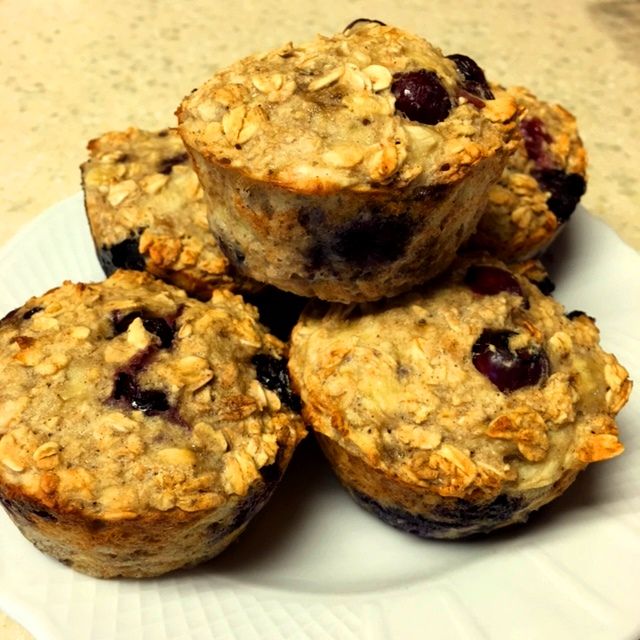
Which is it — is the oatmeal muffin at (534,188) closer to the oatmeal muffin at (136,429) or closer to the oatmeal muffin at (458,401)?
the oatmeal muffin at (458,401)

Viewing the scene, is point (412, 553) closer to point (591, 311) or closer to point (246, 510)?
point (246, 510)

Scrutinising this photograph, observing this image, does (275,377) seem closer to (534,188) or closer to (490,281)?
(490,281)

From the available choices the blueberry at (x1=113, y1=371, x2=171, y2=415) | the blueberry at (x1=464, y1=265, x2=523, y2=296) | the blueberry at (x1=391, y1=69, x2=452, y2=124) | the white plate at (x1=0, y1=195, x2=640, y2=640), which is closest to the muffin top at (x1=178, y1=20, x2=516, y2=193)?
the blueberry at (x1=391, y1=69, x2=452, y2=124)

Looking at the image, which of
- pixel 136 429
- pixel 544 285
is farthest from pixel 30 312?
pixel 544 285

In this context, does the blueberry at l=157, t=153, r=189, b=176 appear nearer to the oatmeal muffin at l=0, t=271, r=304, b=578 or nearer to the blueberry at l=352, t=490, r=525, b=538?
the oatmeal muffin at l=0, t=271, r=304, b=578

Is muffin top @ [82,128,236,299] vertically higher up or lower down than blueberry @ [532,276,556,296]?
higher up

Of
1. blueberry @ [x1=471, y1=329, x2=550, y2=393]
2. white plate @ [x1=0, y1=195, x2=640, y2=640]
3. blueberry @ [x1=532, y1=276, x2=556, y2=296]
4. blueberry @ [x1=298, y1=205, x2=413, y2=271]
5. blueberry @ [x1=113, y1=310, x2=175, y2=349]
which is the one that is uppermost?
blueberry @ [x1=298, y1=205, x2=413, y2=271]

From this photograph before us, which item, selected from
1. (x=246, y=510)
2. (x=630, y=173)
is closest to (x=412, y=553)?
(x=246, y=510)

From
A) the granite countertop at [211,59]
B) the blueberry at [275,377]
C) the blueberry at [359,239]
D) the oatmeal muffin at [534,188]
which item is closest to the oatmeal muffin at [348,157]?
the blueberry at [359,239]
